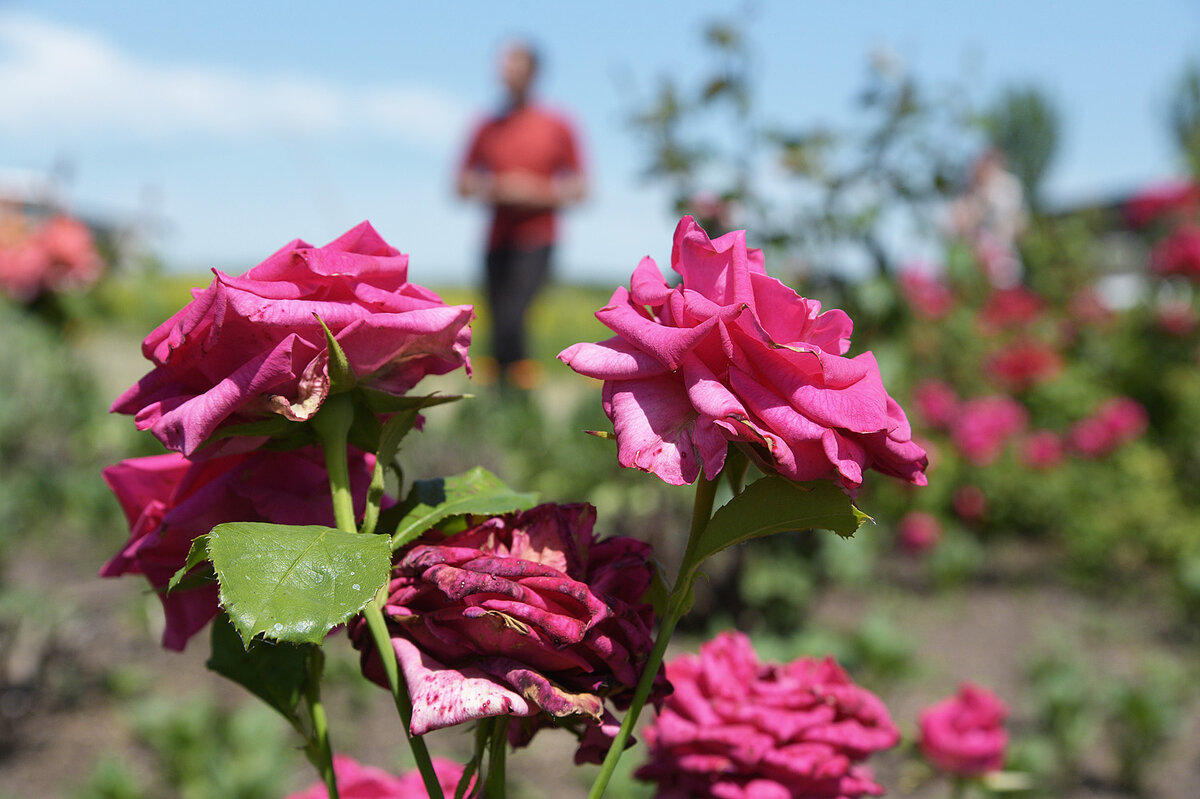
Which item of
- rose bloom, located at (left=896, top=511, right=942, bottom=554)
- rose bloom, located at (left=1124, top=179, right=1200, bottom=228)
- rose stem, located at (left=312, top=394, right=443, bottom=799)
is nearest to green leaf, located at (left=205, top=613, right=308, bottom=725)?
rose stem, located at (left=312, top=394, right=443, bottom=799)

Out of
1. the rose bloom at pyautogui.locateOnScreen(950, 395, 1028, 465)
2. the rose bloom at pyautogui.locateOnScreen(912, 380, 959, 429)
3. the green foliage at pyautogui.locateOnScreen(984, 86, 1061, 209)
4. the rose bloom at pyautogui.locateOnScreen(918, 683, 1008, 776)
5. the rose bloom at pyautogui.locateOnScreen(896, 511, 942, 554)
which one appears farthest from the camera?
the green foliage at pyautogui.locateOnScreen(984, 86, 1061, 209)

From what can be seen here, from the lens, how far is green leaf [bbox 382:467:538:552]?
0.60 meters

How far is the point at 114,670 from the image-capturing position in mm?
2916

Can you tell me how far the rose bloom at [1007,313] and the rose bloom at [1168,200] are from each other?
2.50ft

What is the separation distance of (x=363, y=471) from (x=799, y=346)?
0.31m

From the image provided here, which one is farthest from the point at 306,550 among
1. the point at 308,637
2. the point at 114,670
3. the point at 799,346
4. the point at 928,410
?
the point at 928,410

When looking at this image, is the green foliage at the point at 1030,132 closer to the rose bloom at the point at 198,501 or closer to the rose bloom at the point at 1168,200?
the rose bloom at the point at 1168,200

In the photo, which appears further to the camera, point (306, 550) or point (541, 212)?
point (541, 212)

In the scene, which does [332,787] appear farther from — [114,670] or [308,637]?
[114,670]

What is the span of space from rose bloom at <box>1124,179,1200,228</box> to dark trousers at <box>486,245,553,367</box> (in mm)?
3482

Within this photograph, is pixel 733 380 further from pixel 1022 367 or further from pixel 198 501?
pixel 1022 367

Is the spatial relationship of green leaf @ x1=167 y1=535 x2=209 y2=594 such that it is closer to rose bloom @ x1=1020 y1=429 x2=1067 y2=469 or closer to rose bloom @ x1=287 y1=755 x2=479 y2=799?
rose bloom @ x1=287 y1=755 x2=479 y2=799

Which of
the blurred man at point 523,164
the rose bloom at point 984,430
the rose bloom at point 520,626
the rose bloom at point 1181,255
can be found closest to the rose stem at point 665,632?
the rose bloom at point 520,626

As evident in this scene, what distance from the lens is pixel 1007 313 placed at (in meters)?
5.66
